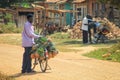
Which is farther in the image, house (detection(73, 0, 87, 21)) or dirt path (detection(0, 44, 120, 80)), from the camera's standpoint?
house (detection(73, 0, 87, 21))

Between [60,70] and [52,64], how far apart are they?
1870 mm

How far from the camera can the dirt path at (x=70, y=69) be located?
12.9m

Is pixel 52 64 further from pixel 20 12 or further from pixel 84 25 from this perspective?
pixel 20 12

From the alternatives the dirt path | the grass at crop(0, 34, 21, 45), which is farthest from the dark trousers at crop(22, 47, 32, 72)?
the grass at crop(0, 34, 21, 45)

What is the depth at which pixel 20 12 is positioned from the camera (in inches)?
1925

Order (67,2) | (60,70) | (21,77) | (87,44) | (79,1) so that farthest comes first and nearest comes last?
(67,2), (79,1), (87,44), (60,70), (21,77)

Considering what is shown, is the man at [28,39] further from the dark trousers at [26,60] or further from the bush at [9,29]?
the bush at [9,29]

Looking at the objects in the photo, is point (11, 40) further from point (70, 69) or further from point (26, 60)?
point (26, 60)

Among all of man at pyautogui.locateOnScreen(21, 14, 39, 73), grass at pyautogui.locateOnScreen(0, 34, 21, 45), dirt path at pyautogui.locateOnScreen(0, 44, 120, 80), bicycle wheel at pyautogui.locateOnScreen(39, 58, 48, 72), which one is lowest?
grass at pyautogui.locateOnScreen(0, 34, 21, 45)

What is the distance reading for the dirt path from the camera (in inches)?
509

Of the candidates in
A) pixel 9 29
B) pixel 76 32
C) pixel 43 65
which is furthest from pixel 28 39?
pixel 9 29

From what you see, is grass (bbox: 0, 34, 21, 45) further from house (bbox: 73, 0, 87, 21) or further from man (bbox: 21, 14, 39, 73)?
house (bbox: 73, 0, 87, 21)

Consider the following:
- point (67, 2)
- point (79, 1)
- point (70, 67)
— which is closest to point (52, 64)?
point (70, 67)

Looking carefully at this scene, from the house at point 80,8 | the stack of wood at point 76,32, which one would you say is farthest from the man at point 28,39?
the house at point 80,8
